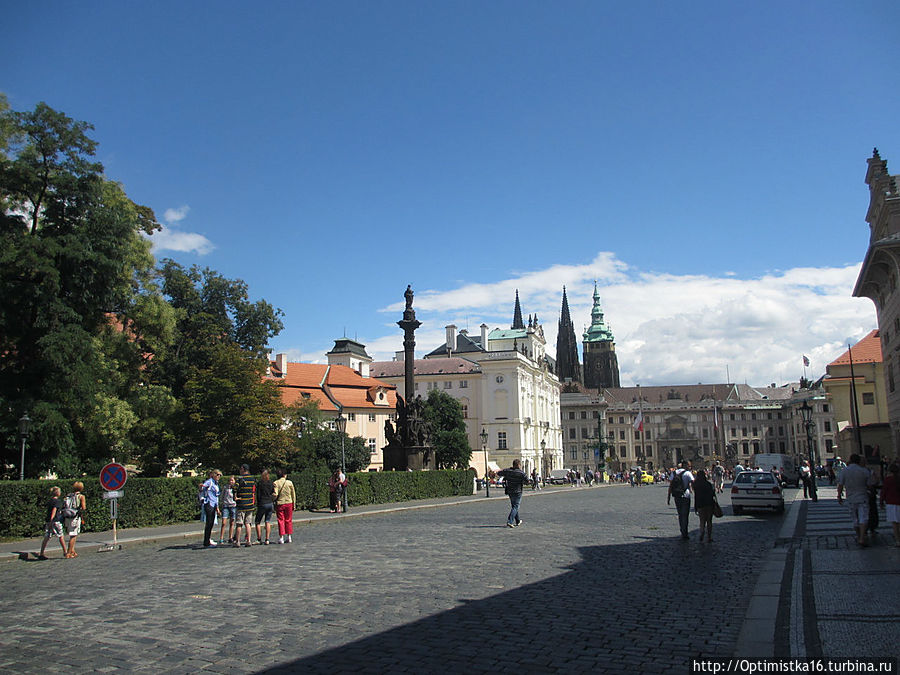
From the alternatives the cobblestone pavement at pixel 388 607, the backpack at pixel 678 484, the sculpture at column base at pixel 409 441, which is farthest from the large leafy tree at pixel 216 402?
the backpack at pixel 678 484

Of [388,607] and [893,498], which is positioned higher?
[893,498]

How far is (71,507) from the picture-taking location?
16.7 metres

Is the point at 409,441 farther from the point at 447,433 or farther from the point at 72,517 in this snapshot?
the point at 447,433

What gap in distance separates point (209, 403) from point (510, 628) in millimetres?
32997

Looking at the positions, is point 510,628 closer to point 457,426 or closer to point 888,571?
point 888,571

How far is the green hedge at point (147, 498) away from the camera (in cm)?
2025

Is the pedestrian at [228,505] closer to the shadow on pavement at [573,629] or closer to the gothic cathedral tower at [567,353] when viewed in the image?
the shadow on pavement at [573,629]

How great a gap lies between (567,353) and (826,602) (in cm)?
16912

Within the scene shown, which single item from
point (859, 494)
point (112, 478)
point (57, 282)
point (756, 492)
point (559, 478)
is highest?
point (57, 282)

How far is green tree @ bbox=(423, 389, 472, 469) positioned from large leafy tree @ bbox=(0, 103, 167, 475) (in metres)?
→ 43.6

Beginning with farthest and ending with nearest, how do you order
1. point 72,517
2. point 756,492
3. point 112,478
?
point 756,492 < point 112,478 < point 72,517

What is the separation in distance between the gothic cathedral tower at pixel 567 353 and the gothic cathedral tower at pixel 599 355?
312cm

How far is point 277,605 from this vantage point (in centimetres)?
937

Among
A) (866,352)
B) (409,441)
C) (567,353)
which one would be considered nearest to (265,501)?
(409,441)
